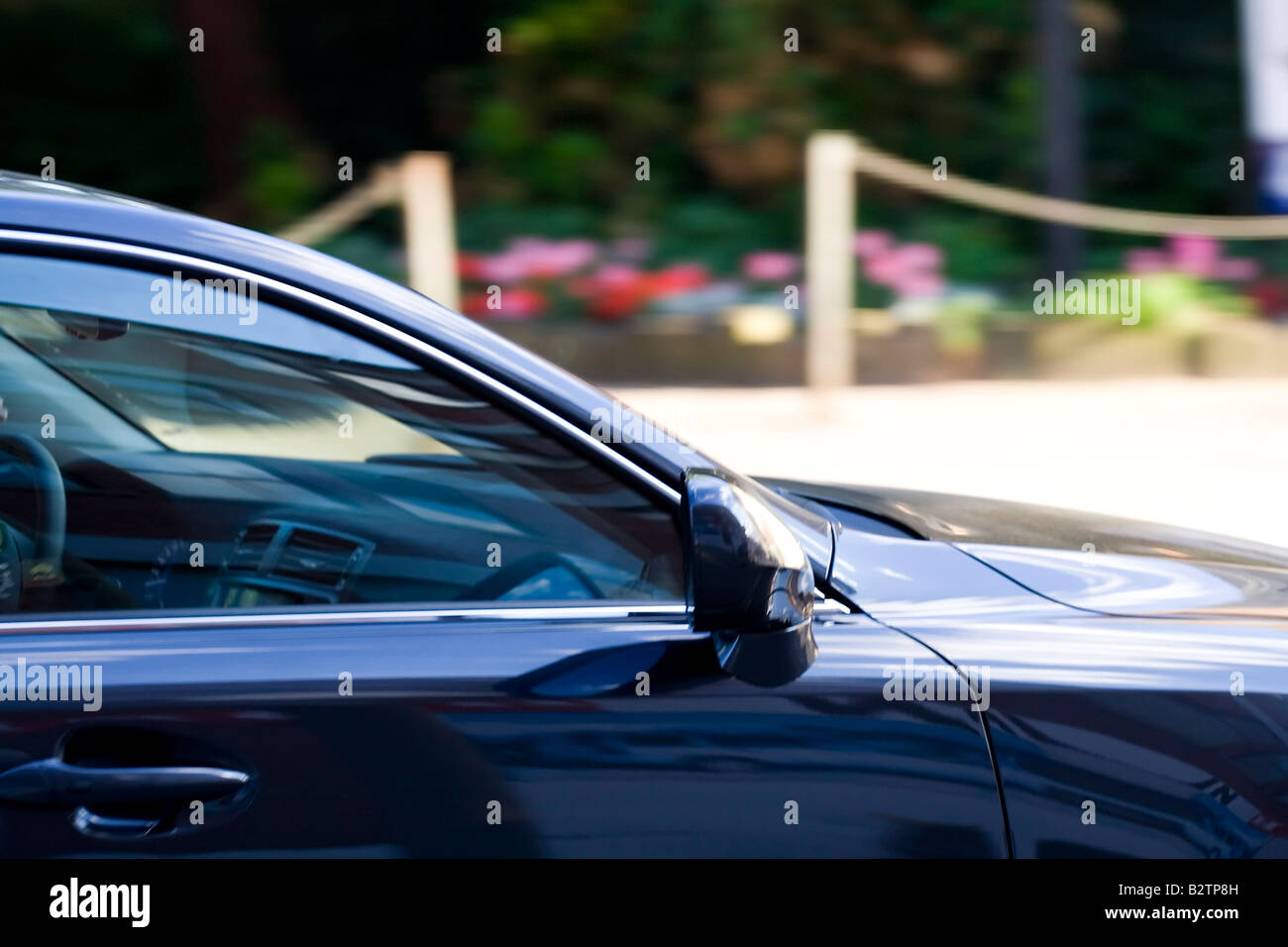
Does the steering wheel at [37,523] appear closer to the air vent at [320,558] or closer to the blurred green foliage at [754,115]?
the air vent at [320,558]

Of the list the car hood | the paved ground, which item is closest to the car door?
the car hood

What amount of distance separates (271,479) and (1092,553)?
1206mm

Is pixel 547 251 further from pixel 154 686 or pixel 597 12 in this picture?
pixel 154 686

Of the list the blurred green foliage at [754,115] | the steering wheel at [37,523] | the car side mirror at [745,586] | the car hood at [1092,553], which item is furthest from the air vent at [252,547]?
the blurred green foliage at [754,115]

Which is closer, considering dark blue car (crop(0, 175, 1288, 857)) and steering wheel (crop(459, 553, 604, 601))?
dark blue car (crop(0, 175, 1288, 857))

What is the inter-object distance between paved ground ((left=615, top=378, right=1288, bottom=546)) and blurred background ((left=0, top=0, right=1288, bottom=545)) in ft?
0.08

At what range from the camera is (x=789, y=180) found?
9.91 metres

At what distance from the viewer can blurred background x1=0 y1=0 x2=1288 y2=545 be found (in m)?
7.28

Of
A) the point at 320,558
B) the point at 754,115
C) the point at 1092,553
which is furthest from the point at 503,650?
the point at 754,115

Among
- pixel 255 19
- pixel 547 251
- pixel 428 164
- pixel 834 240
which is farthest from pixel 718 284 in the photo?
pixel 255 19

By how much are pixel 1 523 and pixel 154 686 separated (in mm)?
460

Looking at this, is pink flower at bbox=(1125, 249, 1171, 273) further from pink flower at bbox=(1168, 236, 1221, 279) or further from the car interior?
the car interior

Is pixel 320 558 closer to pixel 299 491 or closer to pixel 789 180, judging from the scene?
pixel 299 491

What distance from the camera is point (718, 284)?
8.98 meters
